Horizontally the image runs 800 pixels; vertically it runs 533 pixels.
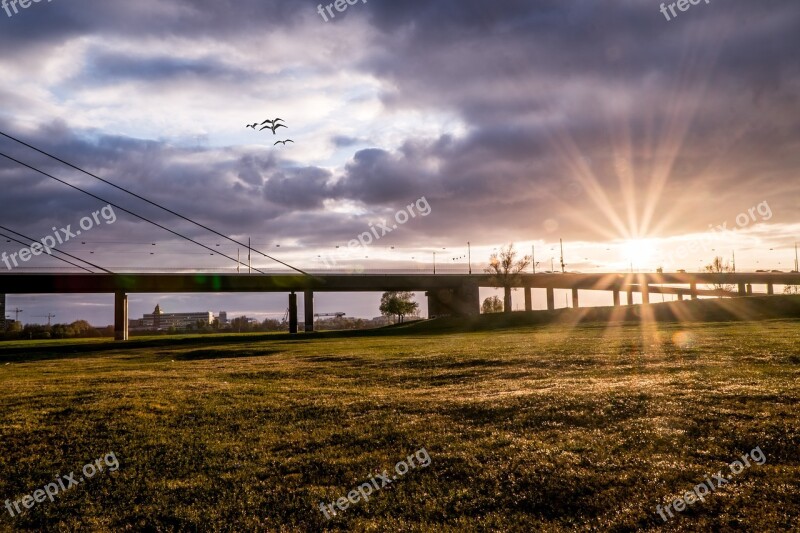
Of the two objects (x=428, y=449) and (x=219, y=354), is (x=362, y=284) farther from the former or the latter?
(x=428, y=449)

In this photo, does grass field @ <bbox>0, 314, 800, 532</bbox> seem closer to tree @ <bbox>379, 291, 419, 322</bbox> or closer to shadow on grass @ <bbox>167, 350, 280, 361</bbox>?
shadow on grass @ <bbox>167, 350, 280, 361</bbox>

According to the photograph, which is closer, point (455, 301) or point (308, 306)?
point (308, 306)

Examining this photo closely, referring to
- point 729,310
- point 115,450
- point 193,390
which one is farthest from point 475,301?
point 115,450

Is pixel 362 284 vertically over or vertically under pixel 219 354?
over

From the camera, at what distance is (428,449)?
44.3 feet

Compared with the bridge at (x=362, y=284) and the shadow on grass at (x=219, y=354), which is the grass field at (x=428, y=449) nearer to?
the shadow on grass at (x=219, y=354)

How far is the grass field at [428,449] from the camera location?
32.7 feet

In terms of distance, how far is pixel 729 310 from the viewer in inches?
3004

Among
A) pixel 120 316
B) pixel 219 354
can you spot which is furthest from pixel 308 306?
pixel 219 354

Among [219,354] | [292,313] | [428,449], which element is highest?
[292,313]

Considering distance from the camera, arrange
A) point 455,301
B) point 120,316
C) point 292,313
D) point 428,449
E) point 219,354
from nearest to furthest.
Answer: point 428,449 → point 219,354 → point 120,316 → point 292,313 → point 455,301

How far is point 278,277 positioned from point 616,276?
9786cm

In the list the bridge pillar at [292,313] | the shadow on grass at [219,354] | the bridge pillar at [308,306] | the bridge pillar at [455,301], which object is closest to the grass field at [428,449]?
the shadow on grass at [219,354]

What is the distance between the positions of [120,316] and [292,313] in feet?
114
